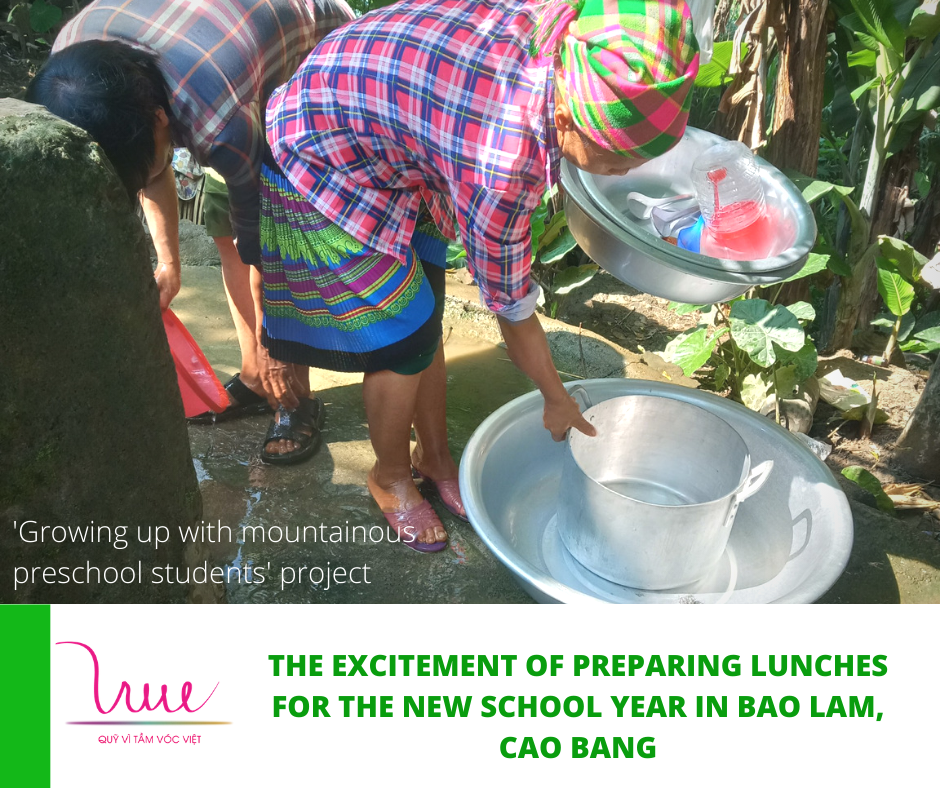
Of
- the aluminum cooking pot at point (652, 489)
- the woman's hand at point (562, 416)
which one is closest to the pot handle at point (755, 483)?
the aluminum cooking pot at point (652, 489)

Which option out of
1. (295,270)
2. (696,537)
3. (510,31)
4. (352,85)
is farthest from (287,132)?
(696,537)

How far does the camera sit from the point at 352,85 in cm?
151

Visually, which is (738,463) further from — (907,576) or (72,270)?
(72,270)

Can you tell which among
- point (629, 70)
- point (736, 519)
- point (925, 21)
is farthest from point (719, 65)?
point (629, 70)

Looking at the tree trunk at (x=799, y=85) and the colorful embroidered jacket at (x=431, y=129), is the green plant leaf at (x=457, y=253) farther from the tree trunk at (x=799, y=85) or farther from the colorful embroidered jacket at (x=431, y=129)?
the colorful embroidered jacket at (x=431, y=129)

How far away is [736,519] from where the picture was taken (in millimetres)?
2100

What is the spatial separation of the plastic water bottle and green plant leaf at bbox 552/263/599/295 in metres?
1.15

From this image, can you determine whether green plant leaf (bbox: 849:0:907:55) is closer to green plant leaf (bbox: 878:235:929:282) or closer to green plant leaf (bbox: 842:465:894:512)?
green plant leaf (bbox: 878:235:929:282)

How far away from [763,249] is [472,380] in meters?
1.28

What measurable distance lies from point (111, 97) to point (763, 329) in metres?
1.79

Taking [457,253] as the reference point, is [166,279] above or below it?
above

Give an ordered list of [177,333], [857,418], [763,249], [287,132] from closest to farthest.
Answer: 1. [287,132]
2. [763,249]
3. [177,333]
4. [857,418]

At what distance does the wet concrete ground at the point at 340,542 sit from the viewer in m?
1.96
